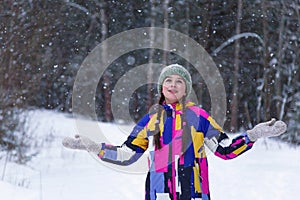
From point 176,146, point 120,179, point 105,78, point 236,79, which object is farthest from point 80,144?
point 105,78

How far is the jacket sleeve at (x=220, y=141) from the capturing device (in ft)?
9.62

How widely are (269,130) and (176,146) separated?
1.66 ft

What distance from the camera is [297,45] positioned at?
53.1 feet

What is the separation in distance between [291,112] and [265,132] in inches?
506

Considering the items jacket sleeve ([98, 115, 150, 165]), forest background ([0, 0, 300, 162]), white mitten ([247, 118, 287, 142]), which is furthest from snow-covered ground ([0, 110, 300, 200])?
forest background ([0, 0, 300, 162])

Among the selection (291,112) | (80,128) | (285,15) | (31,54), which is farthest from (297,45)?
(31,54)

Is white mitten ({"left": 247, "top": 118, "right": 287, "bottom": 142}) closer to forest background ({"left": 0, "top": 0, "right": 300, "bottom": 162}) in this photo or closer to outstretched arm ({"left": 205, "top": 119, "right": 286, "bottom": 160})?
outstretched arm ({"left": 205, "top": 119, "right": 286, "bottom": 160})

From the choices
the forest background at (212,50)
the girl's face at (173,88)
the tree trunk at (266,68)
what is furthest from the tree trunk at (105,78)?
the girl's face at (173,88)

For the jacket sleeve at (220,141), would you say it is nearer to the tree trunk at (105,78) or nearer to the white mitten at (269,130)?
the white mitten at (269,130)

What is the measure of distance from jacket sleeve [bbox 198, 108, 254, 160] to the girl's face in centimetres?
18

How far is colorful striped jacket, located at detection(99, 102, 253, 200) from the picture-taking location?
2.90 metres

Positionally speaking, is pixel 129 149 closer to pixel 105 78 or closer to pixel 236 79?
pixel 236 79

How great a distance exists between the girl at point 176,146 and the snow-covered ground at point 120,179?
0.61m

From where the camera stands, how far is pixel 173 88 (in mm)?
3061
